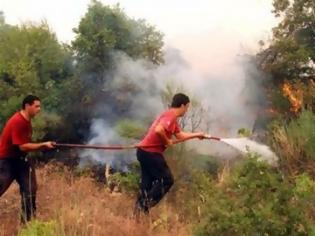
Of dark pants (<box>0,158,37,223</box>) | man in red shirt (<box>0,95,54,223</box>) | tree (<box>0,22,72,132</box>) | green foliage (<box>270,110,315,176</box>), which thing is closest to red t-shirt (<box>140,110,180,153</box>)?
man in red shirt (<box>0,95,54,223</box>)

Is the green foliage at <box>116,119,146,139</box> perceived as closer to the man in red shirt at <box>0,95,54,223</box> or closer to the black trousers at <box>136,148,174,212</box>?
the black trousers at <box>136,148,174,212</box>

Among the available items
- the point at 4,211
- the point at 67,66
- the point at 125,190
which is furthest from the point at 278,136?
the point at 67,66

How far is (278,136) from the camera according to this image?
11.2 metres

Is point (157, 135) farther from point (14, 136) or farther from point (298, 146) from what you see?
point (298, 146)

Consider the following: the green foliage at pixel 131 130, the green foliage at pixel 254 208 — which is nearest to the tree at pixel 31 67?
the green foliage at pixel 131 130

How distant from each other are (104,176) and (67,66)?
A: 4.00 meters

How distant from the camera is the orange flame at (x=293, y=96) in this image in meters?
13.8

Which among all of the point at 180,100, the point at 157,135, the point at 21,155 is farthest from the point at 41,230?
the point at 180,100

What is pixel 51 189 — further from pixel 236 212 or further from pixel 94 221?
pixel 236 212

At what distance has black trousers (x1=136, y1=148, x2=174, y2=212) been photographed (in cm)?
→ 752

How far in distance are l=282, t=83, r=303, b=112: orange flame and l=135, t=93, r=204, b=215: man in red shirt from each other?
6.58 m

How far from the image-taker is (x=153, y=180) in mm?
7703

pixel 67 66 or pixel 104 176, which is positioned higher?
pixel 67 66

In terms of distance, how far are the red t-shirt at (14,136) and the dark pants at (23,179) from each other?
0.08m
